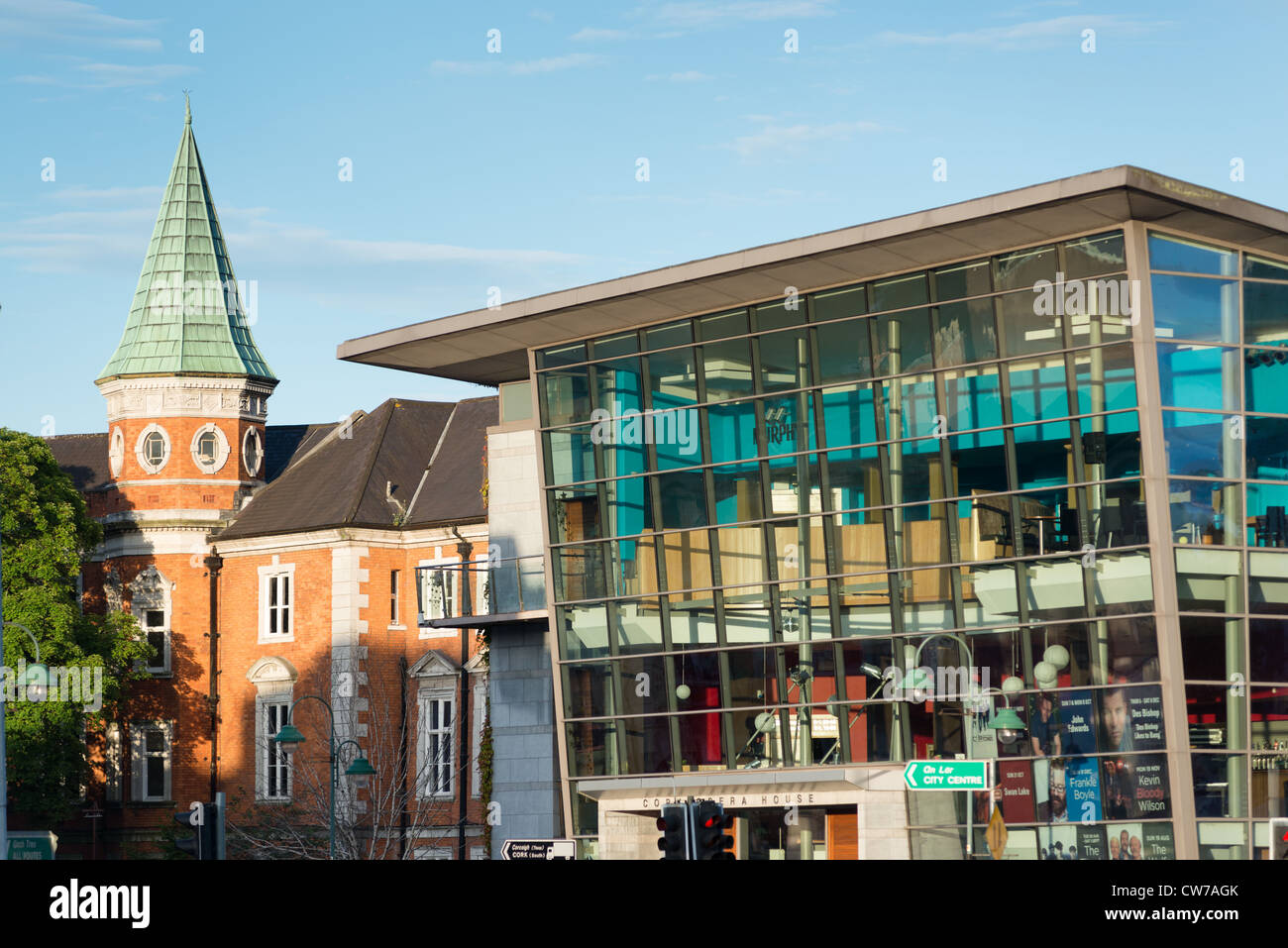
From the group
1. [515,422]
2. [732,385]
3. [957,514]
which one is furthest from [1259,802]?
[515,422]

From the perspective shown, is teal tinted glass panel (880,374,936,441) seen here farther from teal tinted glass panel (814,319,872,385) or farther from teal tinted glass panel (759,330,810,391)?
teal tinted glass panel (759,330,810,391)

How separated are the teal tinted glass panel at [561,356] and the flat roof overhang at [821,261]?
0.21m

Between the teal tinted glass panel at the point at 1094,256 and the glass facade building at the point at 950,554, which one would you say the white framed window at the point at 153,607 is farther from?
the teal tinted glass panel at the point at 1094,256

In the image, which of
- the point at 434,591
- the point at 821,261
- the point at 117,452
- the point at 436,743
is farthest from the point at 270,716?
the point at 821,261

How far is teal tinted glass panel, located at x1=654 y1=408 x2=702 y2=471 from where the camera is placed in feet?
106

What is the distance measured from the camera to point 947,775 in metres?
25.8

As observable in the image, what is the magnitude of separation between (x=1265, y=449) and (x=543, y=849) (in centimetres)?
1276

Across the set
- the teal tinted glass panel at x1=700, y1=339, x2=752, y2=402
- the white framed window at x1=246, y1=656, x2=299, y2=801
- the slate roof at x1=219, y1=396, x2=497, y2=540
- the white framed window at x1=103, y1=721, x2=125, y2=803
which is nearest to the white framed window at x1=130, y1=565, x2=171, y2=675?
the white framed window at x1=103, y1=721, x2=125, y2=803

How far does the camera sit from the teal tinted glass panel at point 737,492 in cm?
3153

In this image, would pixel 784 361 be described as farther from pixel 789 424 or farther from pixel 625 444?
pixel 625 444

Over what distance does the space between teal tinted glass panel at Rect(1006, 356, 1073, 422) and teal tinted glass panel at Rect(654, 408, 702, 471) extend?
6436 mm

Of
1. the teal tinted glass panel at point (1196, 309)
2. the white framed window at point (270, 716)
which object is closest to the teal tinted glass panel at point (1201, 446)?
the teal tinted glass panel at point (1196, 309)

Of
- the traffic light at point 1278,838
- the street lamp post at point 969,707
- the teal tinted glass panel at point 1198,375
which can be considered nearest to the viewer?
the traffic light at point 1278,838
